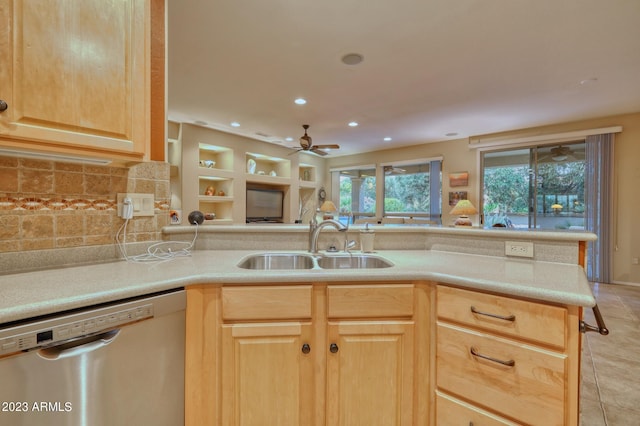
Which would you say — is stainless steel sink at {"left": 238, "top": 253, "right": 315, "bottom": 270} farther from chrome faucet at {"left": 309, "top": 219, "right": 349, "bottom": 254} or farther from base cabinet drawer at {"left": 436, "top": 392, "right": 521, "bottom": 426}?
Result: base cabinet drawer at {"left": 436, "top": 392, "right": 521, "bottom": 426}

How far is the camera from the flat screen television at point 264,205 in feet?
19.3

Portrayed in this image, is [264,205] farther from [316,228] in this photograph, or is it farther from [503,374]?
[503,374]

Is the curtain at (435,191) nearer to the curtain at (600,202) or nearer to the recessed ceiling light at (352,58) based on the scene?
the curtain at (600,202)

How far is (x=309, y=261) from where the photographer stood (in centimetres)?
167

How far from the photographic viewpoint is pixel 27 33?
95 centimetres

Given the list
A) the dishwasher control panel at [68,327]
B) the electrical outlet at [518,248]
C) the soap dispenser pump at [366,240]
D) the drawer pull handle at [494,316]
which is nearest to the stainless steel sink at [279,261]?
the soap dispenser pump at [366,240]

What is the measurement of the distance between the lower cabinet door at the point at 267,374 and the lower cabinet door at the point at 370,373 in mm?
Result: 108

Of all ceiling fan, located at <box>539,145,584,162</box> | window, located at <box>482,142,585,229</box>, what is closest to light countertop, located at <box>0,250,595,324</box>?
window, located at <box>482,142,585,229</box>

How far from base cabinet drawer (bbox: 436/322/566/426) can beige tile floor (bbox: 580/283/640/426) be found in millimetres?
726

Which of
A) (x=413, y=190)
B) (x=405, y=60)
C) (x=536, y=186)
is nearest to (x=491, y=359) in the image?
(x=405, y=60)

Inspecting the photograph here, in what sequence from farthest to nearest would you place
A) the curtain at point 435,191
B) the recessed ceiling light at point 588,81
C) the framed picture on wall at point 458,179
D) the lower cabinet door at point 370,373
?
the curtain at point 435,191
the framed picture on wall at point 458,179
the recessed ceiling light at point 588,81
the lower cabinet door at point 370,373

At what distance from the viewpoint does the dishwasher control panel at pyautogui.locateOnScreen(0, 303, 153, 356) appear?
0.75 m

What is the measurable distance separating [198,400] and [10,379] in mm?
591

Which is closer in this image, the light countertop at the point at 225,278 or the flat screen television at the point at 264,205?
the light countertop at the point at 225,278
